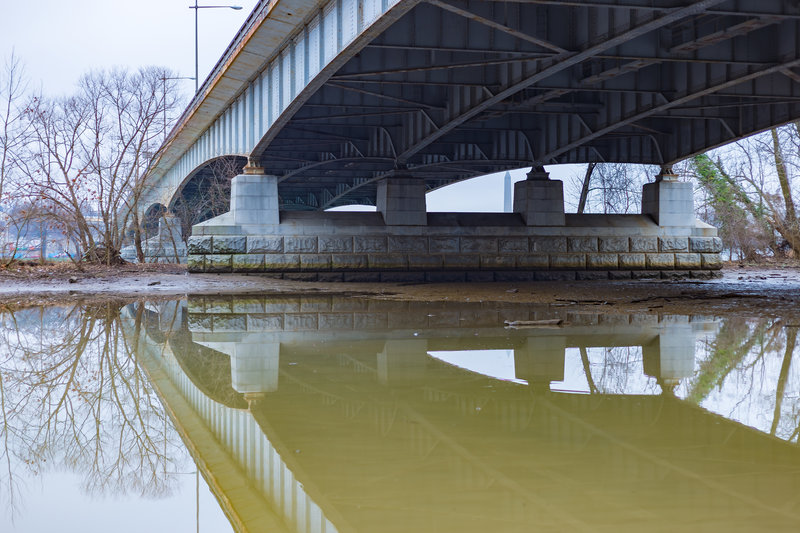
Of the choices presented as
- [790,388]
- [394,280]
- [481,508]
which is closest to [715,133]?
[394,280]

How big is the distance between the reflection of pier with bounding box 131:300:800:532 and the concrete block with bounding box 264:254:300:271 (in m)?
16.5

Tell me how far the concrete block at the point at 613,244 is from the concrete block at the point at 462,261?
4887 millimetres

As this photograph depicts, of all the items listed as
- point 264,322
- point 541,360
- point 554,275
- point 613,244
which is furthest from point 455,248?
point 541,360

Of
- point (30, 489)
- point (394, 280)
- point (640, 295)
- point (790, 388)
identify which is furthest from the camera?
point (394, 280)

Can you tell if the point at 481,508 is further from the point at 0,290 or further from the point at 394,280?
the point at 394,280

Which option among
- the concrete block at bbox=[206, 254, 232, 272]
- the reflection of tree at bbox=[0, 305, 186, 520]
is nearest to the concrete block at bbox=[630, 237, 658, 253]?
the concrete block at bbox=[206, 254, 232, 272]

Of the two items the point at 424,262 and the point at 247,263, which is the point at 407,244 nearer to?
the point at 424,262

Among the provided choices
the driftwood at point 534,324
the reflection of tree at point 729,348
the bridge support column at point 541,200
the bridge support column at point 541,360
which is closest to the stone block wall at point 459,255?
the bridge support column at point 541,200

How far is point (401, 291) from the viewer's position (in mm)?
19641

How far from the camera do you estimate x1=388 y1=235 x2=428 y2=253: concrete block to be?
25594 millimetres

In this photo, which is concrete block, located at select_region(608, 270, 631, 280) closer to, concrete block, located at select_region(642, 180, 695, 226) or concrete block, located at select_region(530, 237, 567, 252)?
concrete block, located at select_region(530, 237, 567, 252)

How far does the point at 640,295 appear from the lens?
17.3 metres

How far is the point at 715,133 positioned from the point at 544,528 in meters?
25.2

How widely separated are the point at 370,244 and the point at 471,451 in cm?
2120
